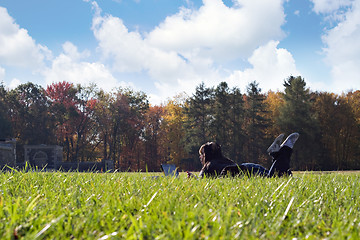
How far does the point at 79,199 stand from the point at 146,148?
43.0 meters

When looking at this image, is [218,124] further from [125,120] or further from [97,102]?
[97,102]

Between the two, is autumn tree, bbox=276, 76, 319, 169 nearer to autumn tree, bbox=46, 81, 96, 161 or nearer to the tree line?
the tree line

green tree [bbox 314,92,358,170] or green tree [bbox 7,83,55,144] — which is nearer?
green tree [bbox 314,92,358,170]

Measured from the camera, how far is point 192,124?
4081 centimetres

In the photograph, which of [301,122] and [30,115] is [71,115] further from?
[301,122]

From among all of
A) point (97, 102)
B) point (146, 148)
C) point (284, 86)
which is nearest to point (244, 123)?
point (284, 86)

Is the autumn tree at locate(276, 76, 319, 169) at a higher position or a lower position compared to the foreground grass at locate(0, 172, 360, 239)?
higher

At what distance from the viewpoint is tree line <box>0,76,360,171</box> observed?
38688 millimetres

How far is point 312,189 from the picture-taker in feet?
14.5

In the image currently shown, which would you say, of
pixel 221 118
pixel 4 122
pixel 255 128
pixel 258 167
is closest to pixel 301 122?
pixel 255 128

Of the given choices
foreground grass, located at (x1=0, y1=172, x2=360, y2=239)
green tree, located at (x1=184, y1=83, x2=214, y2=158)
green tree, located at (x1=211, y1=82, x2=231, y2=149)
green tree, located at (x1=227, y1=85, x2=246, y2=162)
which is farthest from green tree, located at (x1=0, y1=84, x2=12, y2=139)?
foreground grass, located at (x1=0, y1=172, x2=360, y2=239)

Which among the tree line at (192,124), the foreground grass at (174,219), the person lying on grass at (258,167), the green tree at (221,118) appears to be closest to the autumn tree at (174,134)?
the tree line at (192,124)

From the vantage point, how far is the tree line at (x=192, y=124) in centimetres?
3869

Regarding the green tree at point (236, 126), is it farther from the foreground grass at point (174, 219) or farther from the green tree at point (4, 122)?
the foreground grass at point (174, 219)
